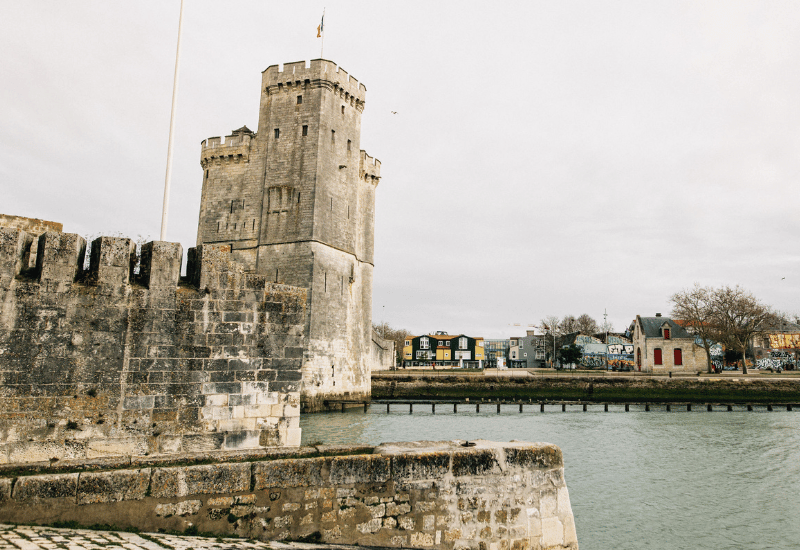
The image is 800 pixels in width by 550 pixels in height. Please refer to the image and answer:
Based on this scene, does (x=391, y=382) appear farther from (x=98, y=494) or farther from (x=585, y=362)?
(x=585, y=362)

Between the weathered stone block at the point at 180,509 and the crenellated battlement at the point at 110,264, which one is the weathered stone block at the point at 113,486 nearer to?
the weathered stone block at the point at 180,509

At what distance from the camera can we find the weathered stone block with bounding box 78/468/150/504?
14.4 feet

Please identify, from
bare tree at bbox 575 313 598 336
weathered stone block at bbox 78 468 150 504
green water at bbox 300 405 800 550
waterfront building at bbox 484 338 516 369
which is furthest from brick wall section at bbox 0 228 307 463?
waterfront building at bbox 484 338 516 369

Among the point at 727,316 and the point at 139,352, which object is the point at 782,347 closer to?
the point at 727,316

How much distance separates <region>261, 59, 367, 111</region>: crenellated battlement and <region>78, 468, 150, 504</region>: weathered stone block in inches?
1070

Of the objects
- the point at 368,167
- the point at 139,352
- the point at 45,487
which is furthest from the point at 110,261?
the point at 368,167

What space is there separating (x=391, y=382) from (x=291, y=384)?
29715 mm

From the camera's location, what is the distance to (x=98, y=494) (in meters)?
4.40

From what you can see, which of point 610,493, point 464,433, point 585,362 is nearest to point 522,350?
point 585,362

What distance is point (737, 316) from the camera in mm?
47438

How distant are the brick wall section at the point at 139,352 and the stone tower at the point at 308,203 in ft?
61.9

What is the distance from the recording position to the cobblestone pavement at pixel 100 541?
12.3 feet

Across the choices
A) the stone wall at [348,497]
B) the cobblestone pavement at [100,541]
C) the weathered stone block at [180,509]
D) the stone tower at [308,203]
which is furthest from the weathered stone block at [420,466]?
the stone tower at [308,203]

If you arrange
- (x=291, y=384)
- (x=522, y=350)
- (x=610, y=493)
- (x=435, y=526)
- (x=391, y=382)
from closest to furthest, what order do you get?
(x=435, y=526), (x=291, y=384), (x=610, y=493), (x=391, y=382), (x=522, y=350)
